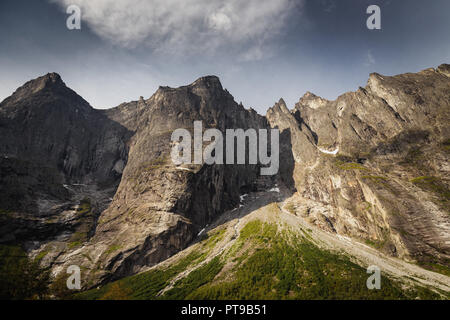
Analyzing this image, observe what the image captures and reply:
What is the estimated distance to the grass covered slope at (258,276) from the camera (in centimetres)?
3722

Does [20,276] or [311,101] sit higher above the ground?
[311,101]

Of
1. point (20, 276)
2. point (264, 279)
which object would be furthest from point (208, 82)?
point (20, 276)

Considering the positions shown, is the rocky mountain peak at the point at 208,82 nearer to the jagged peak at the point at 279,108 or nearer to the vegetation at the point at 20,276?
the jagged peak at the point at 279,108

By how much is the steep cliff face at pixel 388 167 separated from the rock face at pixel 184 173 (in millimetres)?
417

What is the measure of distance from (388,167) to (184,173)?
3210 inches

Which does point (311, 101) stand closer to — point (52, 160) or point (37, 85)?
point (52, 160)

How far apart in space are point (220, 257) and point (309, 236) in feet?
105

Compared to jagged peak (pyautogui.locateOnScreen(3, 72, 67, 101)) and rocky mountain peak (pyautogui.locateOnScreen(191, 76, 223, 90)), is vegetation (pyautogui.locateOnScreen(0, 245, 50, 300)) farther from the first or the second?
rocky mountain peak (pyautogui.locateOnScreen(191, 76, 223, 90))

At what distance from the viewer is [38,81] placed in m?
109

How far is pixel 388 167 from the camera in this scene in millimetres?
77312

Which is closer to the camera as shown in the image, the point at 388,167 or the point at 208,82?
the point at 388,167

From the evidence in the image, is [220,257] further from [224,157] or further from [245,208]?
[224,157]

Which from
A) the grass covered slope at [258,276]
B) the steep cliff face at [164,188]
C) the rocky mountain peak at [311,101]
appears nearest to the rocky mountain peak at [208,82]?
the steep cliff face at [164,188]
